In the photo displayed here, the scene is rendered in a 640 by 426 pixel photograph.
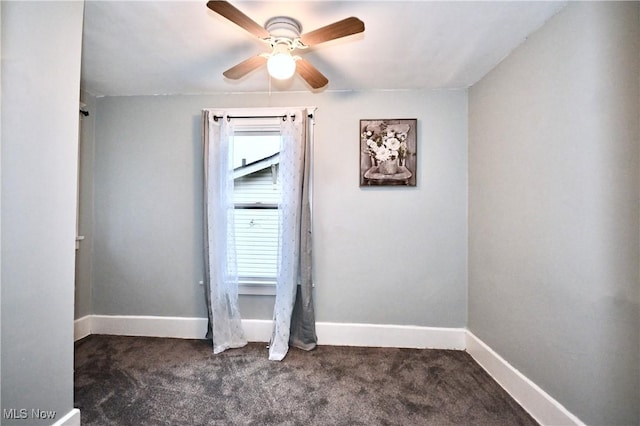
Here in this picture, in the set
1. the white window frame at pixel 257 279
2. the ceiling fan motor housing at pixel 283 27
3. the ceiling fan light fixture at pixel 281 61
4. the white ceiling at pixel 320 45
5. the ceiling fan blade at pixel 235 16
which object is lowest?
the white window frame at pixel 257 279

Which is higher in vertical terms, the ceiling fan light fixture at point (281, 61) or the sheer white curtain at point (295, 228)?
the ceiling fan light fixture at point (281, 61)

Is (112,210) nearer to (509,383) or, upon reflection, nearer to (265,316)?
(265,316)

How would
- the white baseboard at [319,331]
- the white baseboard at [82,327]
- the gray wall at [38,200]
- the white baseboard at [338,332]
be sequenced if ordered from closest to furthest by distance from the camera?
the gray wall at [38,200] < the white baseboard at [338,332] < the white baseboard at [319,331] < the white baseboard at [82,327]

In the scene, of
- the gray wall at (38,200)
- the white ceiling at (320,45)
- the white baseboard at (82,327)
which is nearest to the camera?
the gray wall at (38,200)

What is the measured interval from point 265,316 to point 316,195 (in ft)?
3.94

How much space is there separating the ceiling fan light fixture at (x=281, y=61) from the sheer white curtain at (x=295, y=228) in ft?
2.44

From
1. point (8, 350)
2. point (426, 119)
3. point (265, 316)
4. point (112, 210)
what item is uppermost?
point (426, 119)

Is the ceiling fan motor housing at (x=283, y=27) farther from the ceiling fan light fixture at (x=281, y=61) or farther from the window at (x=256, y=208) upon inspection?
the window at (x=256, y=208)

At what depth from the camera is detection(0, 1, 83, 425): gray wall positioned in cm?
110

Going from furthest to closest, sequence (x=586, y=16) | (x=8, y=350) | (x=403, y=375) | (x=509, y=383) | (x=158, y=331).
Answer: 1. (x=158, y=331)
2. (x=403, y=375)
3. (x=509, y=383)
4. (x=586, y=16)
5. (x=8, y=350)

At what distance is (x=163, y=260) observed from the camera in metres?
2.58

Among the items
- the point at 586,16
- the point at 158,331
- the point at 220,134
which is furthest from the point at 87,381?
the point at 586,16

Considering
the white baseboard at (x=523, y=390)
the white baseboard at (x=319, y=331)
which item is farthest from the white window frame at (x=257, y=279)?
the white baseboard at (x=523, y=390)

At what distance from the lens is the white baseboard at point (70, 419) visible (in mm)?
1315
